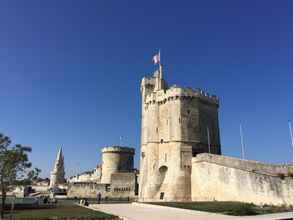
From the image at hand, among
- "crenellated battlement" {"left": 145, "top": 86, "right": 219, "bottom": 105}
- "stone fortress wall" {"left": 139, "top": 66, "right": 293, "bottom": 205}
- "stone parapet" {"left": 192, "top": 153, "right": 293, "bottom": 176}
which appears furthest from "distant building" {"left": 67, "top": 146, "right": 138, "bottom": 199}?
"stone parapet" {"left": 192, "top": 153, "right": 293, "bottom": 176}

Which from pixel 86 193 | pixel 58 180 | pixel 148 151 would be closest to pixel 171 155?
pixel 148 151

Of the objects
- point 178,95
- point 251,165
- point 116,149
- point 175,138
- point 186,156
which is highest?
point 178,95

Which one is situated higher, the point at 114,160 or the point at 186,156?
the point at 114,160

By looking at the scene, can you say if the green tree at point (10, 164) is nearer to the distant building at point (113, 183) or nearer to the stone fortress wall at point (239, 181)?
the stone fortress wall at point (239, 181)

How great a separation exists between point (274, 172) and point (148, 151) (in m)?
18.7

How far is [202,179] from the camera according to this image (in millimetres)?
32312

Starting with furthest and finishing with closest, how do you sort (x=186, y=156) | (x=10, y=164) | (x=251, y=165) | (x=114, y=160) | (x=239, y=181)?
1. (x=114, y=160)
2. (x=186, y=156)
3. (x=239, y=181)
4. (x=251, y=165)
5. (x=10, y=164)

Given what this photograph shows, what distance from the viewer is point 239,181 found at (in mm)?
26281

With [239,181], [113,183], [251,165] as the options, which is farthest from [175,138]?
[113,183]

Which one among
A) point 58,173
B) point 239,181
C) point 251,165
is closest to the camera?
point 251,165

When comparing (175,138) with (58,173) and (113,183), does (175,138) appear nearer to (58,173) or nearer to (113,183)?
(113,183)

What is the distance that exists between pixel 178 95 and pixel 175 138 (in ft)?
19.7

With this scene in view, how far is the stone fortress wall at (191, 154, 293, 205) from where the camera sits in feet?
73.9

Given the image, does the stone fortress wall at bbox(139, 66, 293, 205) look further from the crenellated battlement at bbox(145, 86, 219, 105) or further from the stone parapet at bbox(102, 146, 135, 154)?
the stone parapet at bbox(102, 146, 135, 154)
